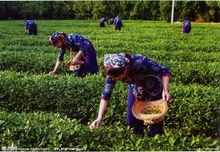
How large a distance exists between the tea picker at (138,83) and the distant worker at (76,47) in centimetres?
251

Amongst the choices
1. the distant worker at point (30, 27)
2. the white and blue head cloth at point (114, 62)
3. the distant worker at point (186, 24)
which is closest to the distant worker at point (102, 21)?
the distant worker at point (30, 27)

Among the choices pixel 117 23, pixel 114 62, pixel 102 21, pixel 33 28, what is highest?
pixel 114 62

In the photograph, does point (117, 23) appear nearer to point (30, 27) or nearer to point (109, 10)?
point (109, 10)

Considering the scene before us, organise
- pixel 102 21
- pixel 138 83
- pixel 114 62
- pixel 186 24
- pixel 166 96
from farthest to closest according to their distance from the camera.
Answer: pixel 102 21, pixel 186 24, pixel 138 83, pixel 166 96, pixel 114 62

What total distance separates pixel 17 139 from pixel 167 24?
9285 mm

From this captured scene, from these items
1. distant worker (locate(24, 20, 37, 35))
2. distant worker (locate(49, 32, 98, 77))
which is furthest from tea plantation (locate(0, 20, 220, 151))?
distant worker (locate(49, 32, 98, 77))

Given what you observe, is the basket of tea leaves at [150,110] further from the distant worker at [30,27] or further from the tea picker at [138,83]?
the distant worker at [30,27]

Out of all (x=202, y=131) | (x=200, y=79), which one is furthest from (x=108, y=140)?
(x=200, y=79)

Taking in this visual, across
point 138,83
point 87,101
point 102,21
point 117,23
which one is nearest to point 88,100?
point 87,101

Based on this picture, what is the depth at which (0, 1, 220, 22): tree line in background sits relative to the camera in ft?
40.1

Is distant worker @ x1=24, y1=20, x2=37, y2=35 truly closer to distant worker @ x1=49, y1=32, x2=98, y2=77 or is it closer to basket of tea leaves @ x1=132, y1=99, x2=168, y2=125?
distant worker @ x1=49, y1=32, x2=98, y2=77

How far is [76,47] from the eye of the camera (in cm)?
886

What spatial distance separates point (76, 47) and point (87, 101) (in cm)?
88

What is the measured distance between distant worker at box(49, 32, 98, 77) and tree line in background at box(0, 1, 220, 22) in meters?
3.55
